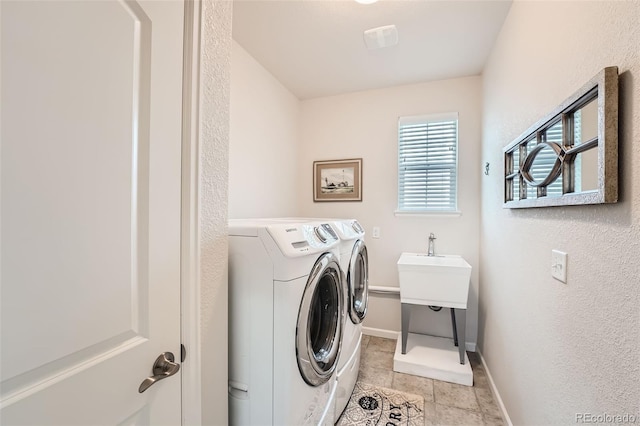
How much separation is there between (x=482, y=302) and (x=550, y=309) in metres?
1.33

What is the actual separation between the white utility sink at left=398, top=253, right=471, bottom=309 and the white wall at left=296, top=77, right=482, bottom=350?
41cm

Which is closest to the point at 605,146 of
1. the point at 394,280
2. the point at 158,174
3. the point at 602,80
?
the point at 602,80

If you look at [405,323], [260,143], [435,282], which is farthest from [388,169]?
[405,323]

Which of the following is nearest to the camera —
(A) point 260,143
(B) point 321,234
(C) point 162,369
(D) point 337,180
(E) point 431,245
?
(C) point 162,369

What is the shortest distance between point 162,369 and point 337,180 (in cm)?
244

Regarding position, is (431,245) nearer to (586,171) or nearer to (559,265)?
(559,265)

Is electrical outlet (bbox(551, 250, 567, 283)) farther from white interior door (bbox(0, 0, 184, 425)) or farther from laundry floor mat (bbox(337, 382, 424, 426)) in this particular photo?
white interior door (bbox(0, 0, 184, 425))

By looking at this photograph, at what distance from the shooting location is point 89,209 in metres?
0.58

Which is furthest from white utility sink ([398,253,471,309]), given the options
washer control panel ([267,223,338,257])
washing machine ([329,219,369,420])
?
washer control panel ([267,223,338,257])

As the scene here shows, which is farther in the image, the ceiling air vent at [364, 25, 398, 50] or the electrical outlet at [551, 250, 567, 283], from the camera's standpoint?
the ceiling air vent at [364, 25, 398, 50]

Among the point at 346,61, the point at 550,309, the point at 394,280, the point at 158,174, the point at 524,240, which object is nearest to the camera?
the point at 158,174

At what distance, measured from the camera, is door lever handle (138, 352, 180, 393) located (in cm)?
70

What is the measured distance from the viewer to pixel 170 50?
769mm

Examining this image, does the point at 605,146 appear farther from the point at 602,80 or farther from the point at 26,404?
the point at 26,404
